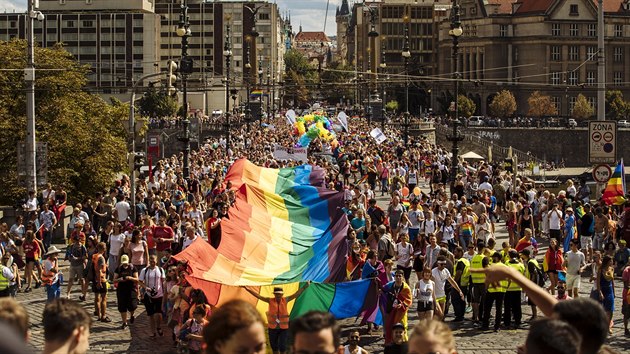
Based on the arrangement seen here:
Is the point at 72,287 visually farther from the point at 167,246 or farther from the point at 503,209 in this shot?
the point at 503,209

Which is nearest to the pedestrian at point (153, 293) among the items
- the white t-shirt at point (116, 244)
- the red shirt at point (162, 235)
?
the white t-shirt at point (116, 244)

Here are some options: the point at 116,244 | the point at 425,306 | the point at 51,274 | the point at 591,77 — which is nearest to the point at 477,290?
the point at 425,306

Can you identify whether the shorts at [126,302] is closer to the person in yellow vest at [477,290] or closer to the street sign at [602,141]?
the person in yellow vest at [477,290]

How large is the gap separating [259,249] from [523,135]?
92.5 meters

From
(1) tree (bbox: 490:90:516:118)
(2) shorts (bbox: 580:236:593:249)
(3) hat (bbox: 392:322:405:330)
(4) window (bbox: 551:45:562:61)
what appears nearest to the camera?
(3) hat (bbox: 392:322:405:330)

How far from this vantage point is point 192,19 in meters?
153

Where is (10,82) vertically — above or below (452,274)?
above

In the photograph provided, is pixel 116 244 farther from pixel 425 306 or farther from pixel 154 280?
pixel 425 306

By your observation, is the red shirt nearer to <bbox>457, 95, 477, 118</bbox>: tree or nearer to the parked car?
the parked car

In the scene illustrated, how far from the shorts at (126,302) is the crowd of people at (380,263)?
0.02 m

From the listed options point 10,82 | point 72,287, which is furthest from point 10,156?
point 72,287

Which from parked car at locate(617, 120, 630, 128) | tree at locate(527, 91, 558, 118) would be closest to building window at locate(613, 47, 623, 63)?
tree at locate(527, 91, 558, 118)

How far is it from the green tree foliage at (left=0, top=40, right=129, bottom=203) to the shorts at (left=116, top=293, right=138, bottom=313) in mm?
18935

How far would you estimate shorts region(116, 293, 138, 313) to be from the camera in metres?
18.2
